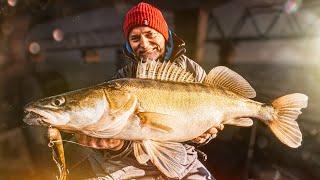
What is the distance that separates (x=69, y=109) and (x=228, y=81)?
1352 millimetres

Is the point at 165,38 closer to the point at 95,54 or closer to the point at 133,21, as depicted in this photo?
the point at 133,21

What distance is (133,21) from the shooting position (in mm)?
3176

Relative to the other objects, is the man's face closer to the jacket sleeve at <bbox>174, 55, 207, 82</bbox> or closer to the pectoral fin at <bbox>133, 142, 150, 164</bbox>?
the jacket sleeve at <bbox>174, 55, 207, 82</bbox>

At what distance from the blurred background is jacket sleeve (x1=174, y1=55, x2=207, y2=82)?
10.6ft

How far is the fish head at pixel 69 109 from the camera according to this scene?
7.55ft

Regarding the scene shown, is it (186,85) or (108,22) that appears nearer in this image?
(186,85)

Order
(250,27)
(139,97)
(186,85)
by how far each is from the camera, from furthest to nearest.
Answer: (250,27) → (186,85) → (139,97)

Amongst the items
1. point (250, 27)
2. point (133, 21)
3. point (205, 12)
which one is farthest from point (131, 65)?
point (250, 27)

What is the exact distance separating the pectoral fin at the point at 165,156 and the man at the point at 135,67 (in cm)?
36

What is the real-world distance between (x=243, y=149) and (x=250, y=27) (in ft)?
9.08

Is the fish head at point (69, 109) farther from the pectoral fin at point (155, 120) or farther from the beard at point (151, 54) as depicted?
the beard at point (151, 54)

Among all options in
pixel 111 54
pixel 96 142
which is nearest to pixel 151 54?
pixel 96 142

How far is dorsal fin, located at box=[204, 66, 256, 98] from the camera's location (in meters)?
3.03

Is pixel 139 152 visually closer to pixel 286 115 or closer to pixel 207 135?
pixel 207 135
